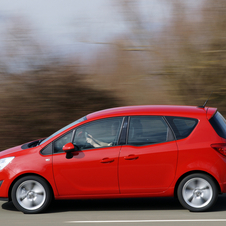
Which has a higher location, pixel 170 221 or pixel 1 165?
pixel 1 165

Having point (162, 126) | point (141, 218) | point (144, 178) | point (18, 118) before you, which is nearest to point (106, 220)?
point (141, 218)

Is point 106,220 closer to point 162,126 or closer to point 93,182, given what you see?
point 93,182

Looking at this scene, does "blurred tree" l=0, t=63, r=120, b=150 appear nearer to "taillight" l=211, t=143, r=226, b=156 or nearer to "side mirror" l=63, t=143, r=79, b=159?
"side mirror" l=63, t=143, r=79, b=159

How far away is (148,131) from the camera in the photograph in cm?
518

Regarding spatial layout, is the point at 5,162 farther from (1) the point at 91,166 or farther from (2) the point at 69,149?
(1) the point at 91,166

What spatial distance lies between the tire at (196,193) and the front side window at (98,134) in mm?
1184

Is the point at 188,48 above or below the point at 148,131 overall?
above

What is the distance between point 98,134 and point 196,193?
5.47 feet

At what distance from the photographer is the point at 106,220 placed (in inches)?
191

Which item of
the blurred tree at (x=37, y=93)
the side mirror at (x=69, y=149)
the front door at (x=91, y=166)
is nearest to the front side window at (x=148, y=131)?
the front door at (x=91, y=166)

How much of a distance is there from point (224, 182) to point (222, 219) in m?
0.53

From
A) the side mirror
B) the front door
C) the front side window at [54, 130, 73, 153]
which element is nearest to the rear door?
the front door

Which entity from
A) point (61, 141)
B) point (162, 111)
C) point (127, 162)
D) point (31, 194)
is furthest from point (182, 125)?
point (31, 194)

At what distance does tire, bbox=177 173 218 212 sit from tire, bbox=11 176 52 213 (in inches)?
77.5
